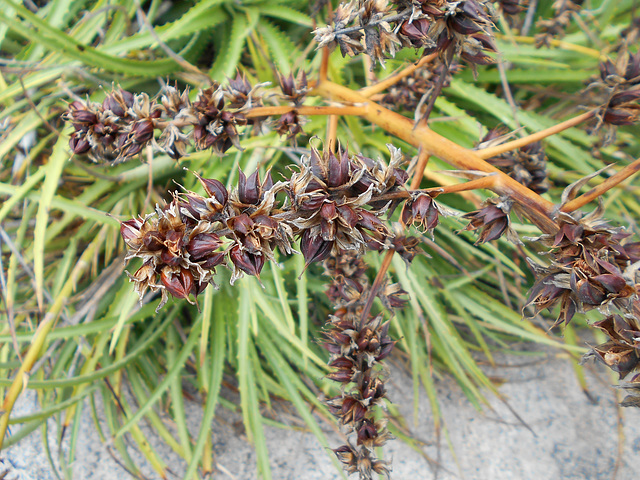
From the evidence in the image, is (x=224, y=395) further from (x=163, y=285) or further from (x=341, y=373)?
(x=163, y=285)

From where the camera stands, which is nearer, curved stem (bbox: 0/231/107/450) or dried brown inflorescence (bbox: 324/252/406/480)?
dried brown inflorescence (bbox: 324/252/406/480)

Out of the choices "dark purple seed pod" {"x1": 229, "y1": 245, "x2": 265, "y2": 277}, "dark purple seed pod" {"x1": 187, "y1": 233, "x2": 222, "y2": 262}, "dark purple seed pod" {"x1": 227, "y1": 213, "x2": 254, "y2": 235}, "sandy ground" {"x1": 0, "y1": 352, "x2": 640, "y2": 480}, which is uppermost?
"dark purple seed pod" {"x1": 227, "y1": 213, "x2": 254, "y2": 235}

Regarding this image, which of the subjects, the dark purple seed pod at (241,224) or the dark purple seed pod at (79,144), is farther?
the dark purple seed pod at (79,144)

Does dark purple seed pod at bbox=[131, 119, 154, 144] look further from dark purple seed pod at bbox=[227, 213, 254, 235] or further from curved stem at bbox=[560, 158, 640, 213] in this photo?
curved stem at bbox=[560, 158, 640, 213]

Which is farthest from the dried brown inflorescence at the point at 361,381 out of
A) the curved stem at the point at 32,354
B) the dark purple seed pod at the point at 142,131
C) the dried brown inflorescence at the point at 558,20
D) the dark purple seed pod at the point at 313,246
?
the dried brown inflorescence at the point at 558,20

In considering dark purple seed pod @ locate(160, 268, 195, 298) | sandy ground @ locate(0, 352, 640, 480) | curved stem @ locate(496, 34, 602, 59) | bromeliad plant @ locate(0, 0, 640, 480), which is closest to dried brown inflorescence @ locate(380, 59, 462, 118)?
bromeliad plant @ locate(0, 0, 640, 480)

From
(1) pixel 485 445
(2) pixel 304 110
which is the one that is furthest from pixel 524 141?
(1) pixel 485 445

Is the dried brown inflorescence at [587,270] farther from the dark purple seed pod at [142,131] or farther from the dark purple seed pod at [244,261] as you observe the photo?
the dark purple seed pod at [142,131]
